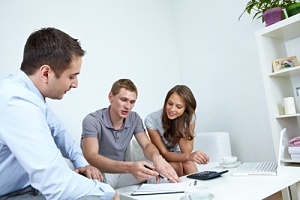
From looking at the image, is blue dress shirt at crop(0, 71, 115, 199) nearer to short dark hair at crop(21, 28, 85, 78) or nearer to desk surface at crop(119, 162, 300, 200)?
short dark hair at crop(21, 28, 85, 78)

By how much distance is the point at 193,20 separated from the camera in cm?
279

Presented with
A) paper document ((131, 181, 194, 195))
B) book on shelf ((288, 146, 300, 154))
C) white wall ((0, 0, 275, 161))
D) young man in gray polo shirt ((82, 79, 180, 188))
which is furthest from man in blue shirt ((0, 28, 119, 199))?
book on shelf ((288, 146, 300, 154))

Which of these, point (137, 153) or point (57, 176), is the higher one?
point (57, 176)

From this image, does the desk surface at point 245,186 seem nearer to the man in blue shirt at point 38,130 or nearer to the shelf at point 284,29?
the man in blue shirt at point 38,130

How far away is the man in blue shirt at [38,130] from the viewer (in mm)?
703

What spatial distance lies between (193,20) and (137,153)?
164 centimetres

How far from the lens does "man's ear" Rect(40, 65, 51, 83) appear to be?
2.83ft

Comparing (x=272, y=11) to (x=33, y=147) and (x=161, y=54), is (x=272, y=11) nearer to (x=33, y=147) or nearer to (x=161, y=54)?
(x=161, y=54)

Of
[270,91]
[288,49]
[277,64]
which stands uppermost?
[288,49]

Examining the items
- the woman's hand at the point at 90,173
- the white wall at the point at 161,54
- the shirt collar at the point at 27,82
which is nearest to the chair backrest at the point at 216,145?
the white wall at the point at 161,54

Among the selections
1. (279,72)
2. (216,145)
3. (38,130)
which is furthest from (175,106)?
(38,130)

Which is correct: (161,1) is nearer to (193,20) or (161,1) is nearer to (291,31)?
(193,20)

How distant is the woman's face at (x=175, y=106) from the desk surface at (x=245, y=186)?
68 cm

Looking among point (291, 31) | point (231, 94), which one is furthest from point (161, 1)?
point (291, 31)
